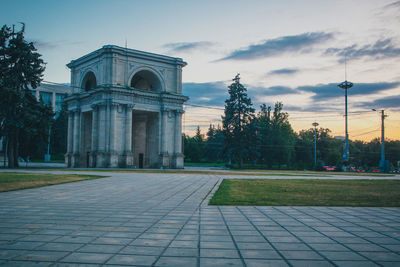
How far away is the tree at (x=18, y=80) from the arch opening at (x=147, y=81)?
13882 mm

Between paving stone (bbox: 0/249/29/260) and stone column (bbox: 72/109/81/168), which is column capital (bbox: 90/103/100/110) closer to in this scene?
stone column (bbox: 72/109/81/168)

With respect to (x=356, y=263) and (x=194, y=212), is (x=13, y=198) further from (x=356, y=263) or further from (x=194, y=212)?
(x=356, y=263)

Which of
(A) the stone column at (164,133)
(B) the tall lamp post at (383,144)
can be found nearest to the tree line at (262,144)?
(B) the tall lamp post at (383,144)

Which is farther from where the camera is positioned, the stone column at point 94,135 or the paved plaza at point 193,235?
the stone column at point 94,135

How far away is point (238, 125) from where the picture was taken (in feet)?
180

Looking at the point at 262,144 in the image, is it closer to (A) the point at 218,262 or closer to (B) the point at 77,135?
(B) the point at 77,135

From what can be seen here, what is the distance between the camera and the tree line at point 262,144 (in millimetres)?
54750

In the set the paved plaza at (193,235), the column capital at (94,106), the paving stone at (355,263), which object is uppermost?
the column capital at (94,106)

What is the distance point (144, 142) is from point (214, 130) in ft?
232

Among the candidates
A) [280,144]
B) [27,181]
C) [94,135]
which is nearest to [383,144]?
[280,144]

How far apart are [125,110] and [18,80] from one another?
12.5m

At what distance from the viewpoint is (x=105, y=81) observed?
40625mm

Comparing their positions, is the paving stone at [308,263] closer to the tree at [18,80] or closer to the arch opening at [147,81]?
the tree at [18,80]

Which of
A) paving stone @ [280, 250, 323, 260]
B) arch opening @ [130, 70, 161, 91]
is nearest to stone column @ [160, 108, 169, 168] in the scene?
arch opening @ [130, 70, 161, 91]
